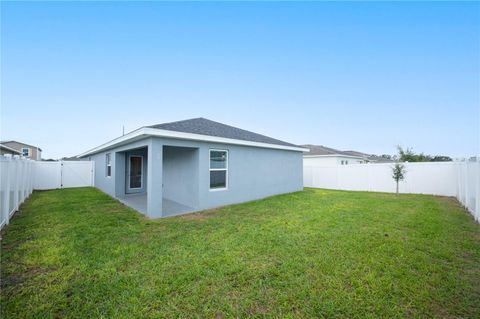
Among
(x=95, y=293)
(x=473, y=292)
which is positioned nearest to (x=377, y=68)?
(x=473, y=292)

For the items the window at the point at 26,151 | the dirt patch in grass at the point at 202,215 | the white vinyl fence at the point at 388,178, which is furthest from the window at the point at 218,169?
the window at the point at 26,151

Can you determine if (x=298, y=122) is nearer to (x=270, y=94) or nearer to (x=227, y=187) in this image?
(x=270, y=94)

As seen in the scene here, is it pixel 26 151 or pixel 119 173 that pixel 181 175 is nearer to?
pixel 119 173

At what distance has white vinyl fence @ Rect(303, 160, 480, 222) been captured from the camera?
11.6 metres

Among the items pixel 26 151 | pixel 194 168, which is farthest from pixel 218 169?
pixel 26 151

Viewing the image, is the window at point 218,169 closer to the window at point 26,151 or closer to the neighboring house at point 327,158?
the neighboring house at point 327,158

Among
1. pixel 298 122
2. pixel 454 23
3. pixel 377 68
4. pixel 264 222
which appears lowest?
pixel 264 222

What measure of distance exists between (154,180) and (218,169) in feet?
8.59

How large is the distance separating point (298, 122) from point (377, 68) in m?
8.03

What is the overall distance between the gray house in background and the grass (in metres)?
1.86

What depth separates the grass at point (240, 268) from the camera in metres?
2.45

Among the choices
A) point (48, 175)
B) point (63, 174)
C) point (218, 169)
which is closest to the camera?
point (218, 169)

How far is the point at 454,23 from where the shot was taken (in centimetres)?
827

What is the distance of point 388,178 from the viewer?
13508 millimetres
